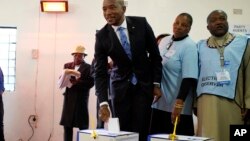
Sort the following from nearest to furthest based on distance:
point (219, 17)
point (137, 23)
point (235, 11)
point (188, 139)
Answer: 1. point (188, 139)
2. point (137, 23)
3. point (219, 17)
4. point (235, 11)

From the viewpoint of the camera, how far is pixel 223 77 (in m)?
2.00

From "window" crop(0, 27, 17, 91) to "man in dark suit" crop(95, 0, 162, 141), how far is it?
10.9 ft

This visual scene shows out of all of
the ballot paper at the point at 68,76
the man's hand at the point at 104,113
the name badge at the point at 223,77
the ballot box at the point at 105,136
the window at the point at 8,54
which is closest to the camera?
the ballot box at the point at 105,136

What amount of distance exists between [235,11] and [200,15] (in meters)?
0.51

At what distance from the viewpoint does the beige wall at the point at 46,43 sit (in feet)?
15.7

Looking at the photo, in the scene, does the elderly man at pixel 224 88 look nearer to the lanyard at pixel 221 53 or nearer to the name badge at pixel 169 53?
the lanyard at pixel 221 53

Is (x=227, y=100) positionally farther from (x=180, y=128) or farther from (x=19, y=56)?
(x=19, y=56)

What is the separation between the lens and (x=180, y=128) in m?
2.15

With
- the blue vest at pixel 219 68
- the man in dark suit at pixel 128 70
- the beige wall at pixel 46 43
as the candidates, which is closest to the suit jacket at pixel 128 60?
the man in dark suit at pixel 128 70

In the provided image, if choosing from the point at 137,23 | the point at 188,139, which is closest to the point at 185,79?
the point at 137,23

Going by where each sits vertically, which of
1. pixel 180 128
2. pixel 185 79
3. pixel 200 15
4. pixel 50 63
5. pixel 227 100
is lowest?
pixel 180 128

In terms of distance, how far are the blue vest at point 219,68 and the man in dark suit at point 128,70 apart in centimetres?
32

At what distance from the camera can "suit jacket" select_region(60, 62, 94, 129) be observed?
369 centimetres

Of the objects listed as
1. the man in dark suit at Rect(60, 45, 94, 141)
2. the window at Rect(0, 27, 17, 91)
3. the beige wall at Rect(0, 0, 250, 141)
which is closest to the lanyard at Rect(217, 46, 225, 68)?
the man in dark suit at Rect(60, 45, 94, 141)
